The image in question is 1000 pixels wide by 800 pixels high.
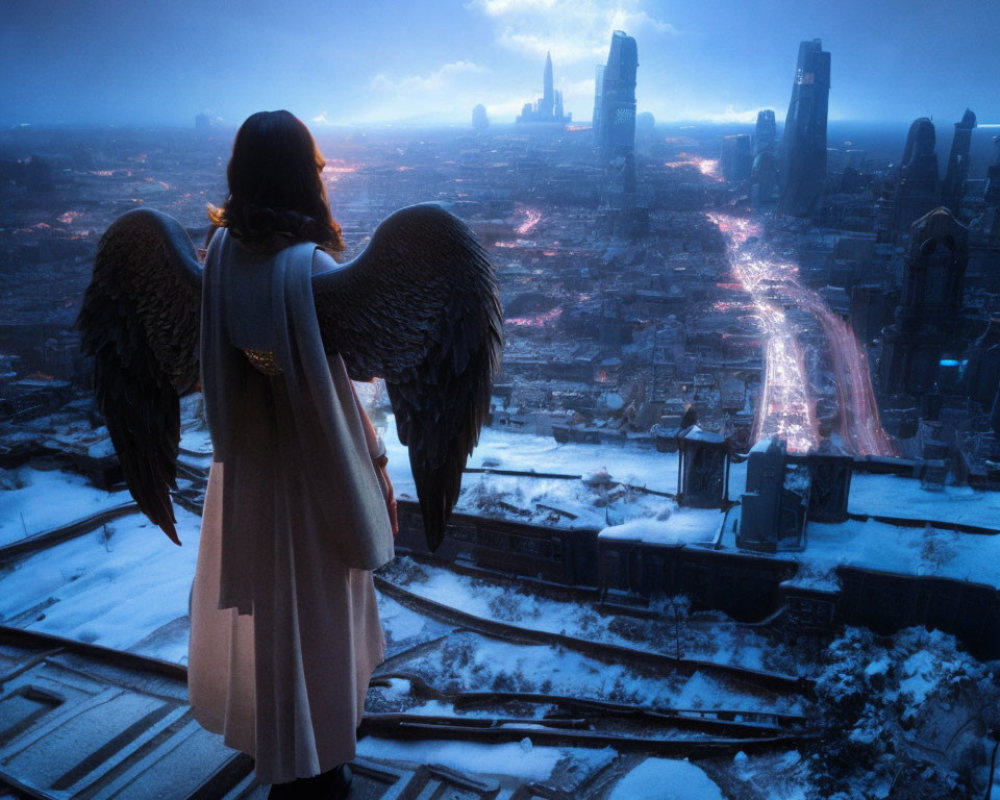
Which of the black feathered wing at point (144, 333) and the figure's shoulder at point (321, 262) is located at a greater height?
the figure's shoulder at point (321, 262)

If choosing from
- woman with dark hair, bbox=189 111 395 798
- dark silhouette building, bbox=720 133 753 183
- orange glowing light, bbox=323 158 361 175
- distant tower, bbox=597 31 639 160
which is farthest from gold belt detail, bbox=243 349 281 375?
dark silhouette building, bbox=720 133 753 183

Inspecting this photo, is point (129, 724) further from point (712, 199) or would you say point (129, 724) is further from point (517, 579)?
point (712, 199)

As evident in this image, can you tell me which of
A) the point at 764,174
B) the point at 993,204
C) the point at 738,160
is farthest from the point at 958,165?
the point at 738,160

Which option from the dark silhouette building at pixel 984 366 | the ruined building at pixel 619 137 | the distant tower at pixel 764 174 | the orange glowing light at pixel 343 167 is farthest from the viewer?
the distant tower at pixel 764 174

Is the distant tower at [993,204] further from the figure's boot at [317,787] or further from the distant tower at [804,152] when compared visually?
the figure's boot at [317,787]

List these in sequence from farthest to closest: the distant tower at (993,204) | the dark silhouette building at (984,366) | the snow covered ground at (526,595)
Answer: the distant tower at (993,204)
the dark silhouette building at (984,366)
the snow covered ground at (526,595)

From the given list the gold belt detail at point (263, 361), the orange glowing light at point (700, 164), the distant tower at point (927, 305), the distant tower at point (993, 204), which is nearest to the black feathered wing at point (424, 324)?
the gold belt detail at point (263, 361)
